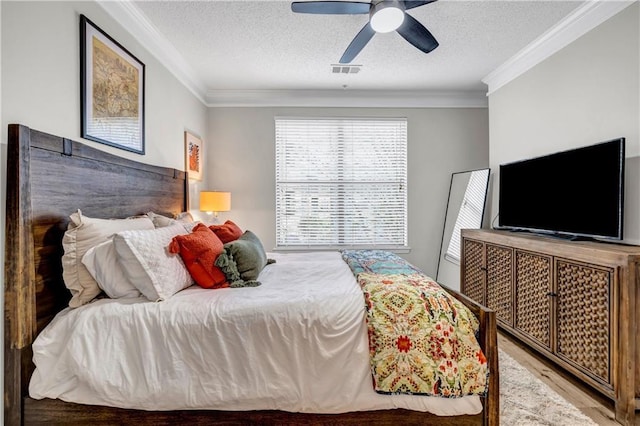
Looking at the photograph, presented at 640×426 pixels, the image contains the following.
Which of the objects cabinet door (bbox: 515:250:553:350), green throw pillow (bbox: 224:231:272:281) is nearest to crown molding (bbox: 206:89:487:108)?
cabinet door (bbox: 515:250:553:350)

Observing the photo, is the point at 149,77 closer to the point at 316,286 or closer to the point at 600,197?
the point at 316,286

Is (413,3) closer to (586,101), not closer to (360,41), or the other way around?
(360,41)

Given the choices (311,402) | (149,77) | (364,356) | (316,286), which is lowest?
(311,402)

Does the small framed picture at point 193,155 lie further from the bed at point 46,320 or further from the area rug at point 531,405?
the area rug at point 531,405

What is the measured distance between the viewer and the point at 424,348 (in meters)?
1.50

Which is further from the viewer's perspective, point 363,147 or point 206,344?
point 363,147

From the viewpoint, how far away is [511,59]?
3252mm

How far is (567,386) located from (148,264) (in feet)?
9.05

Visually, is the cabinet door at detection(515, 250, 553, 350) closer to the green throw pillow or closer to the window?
the window

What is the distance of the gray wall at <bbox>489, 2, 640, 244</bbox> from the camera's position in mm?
2164

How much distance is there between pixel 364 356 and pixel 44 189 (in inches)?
68.4

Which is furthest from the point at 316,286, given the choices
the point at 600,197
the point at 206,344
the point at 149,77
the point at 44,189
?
the point at 149,77

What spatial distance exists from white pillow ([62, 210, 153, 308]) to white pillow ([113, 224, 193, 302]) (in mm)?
168

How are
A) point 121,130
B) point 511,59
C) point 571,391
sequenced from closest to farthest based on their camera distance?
point 571,391, point 121,130, point 511,59
